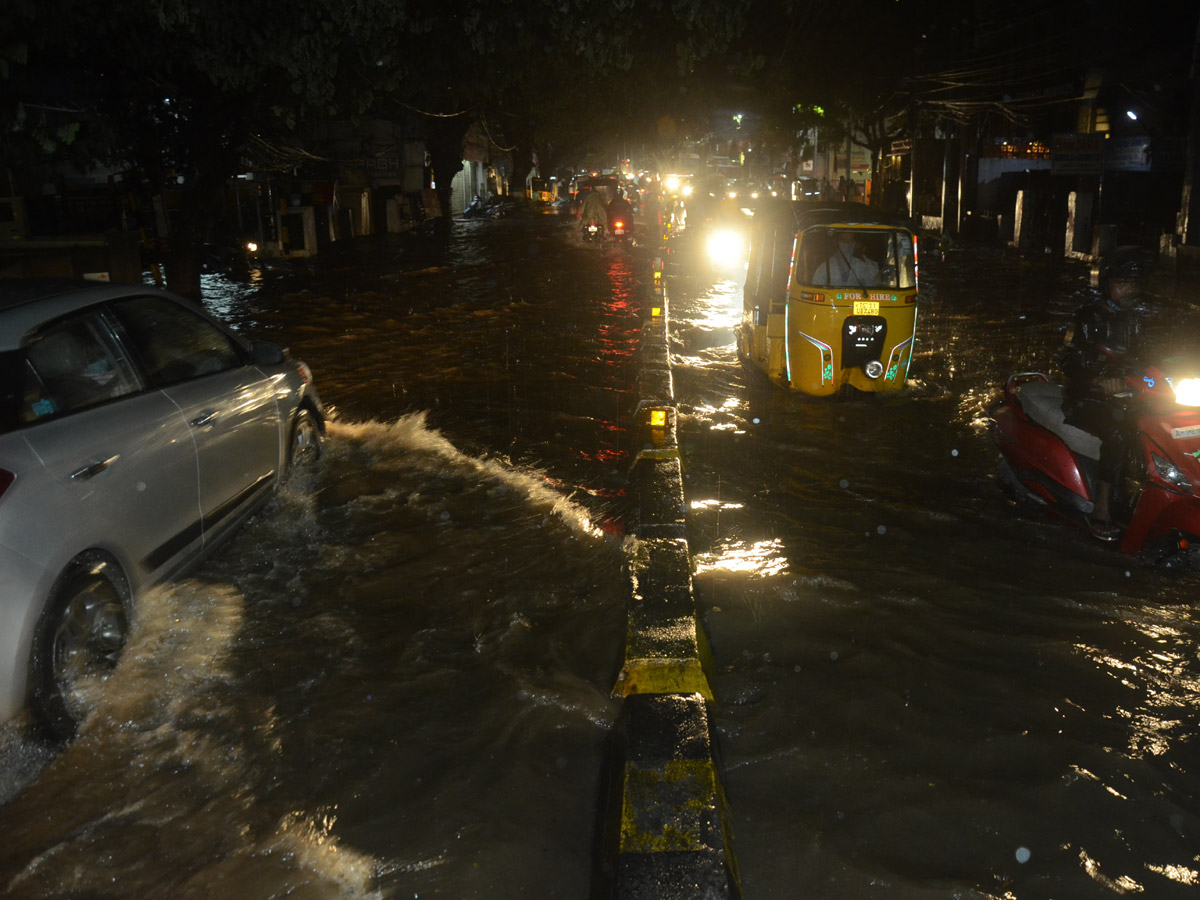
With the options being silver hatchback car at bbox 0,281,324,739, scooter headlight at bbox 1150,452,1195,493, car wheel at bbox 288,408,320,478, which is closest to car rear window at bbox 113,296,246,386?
silver hatchback car at bbox 0,281,324,739

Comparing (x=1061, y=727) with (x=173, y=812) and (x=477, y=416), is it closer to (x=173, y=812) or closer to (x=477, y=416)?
(x=173, y=812)

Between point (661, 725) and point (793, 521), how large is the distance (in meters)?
3.08

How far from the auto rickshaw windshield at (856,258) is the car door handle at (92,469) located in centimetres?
738

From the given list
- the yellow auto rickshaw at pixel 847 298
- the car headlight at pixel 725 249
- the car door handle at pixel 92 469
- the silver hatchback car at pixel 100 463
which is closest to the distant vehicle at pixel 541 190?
the car headlight at pixel 725 249

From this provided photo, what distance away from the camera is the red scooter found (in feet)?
17.4

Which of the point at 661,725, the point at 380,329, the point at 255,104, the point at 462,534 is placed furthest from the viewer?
the point at 380,329

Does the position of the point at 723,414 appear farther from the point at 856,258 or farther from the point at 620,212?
the point at 620,212

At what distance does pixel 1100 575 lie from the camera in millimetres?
5699

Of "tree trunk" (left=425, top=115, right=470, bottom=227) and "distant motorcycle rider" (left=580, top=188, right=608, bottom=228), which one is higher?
"tree trunk" (left=425, top=115, right=470, bottom=227)

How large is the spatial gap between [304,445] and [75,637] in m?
3.21

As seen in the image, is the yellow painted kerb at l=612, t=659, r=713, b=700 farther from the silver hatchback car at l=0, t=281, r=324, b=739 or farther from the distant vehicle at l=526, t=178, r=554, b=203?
the distant vehicle at l=526, t=178, r=554, b=203

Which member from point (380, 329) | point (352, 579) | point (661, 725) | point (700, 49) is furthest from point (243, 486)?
point (380, 329)

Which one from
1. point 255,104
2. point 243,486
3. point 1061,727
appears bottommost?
point 1061,727

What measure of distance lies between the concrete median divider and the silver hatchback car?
2.23 m
